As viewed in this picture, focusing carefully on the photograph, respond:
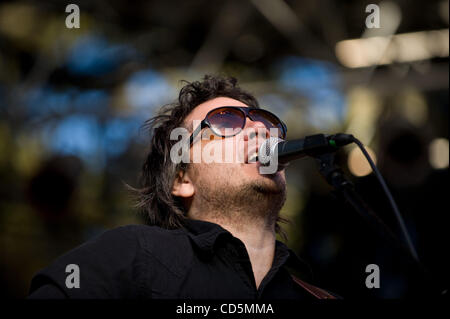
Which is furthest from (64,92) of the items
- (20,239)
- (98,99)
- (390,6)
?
(390,6)

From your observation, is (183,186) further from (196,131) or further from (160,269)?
(160,269)

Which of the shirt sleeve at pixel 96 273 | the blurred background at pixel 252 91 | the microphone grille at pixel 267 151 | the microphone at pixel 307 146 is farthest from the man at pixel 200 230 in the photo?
the blurred background at pixel 252 91

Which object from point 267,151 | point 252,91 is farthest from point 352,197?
point 252,91

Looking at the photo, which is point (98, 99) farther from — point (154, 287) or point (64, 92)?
point (154, 287)

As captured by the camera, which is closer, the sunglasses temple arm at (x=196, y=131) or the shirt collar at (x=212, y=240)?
the shirt collar at (x=212, y=240)

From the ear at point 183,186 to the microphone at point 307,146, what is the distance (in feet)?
1.93

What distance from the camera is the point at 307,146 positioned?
1.41 meters

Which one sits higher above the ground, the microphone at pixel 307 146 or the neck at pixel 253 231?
the microphone at pixel 307 146

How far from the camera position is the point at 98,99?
18.0 ft

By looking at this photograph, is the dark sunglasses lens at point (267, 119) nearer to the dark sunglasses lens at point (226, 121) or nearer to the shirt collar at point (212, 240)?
the dark sunglasses lens at point (226, 121)

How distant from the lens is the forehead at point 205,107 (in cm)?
227

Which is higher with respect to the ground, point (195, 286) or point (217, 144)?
Answer: point (217, 144)

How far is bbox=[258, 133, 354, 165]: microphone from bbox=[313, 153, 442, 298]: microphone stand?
0.10 ft
